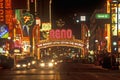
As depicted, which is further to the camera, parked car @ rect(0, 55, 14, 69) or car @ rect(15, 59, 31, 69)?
parked car @ rect(0, 55, 14, 69)

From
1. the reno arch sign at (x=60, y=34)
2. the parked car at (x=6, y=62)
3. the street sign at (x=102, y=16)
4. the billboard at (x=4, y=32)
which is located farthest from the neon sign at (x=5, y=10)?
the reno arch sign at (x=60, y=34)

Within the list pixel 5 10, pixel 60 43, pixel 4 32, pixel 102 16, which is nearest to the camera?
pixel 102 16

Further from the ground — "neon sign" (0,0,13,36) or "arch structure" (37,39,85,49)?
"neon sign" (0,0,13,36)

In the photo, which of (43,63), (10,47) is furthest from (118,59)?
(10,47)

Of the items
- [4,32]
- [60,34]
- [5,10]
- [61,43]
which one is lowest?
[61,43]

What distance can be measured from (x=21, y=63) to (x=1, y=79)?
23.5m

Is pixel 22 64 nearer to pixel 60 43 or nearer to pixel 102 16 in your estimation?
pixel 102 16

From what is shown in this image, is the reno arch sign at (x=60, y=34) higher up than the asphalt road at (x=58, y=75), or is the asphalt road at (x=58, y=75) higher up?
the reno arch sign at (x=60, y=34)

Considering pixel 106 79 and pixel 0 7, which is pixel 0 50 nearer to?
pixel 0 7

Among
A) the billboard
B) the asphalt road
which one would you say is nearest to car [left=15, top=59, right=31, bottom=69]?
the billboard

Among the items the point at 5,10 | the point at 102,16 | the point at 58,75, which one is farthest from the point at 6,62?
the point at 58,75

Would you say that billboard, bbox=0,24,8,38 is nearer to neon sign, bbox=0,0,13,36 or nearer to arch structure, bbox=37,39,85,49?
neon sign, bbox=0,0,13,36

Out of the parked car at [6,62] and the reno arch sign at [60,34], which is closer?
the parked car at [6,62]

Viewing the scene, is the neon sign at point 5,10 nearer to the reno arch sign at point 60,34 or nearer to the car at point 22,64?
the car at point 22,64
